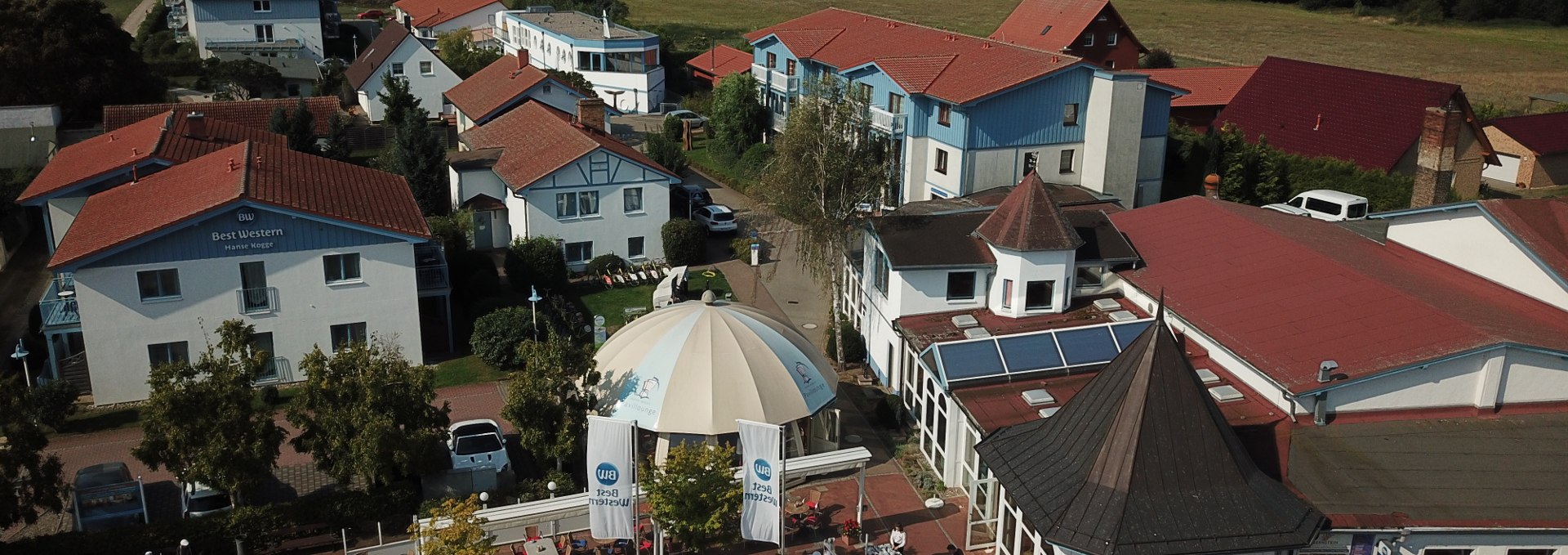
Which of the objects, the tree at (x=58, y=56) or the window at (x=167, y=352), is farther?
the tree at (x=58, y=56)

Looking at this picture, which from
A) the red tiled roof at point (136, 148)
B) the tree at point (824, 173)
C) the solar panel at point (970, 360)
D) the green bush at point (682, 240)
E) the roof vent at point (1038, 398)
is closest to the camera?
the roof vent at point (1038, 398)

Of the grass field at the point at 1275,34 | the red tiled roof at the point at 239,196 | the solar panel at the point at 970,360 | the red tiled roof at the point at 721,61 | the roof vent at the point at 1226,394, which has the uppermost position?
the grass field at the point at 1275,34

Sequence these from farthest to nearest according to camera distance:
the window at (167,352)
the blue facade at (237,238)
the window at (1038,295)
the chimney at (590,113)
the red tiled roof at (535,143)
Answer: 1. the chimney at (590,113)
2. the red tiled roof at (535,143)
3. the window at (167,352)
4. the blue facade at (237,238)
5. the window at (1038,295)

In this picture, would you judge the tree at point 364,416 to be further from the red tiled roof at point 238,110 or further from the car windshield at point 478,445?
the red tiled roof at point 238,110

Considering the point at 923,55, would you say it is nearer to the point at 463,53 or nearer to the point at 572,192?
the point at 572,192

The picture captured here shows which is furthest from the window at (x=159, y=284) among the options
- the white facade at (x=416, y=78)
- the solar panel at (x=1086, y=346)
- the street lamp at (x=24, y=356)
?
the white facade at (x=416, y=78)

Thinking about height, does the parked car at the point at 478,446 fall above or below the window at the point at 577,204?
below

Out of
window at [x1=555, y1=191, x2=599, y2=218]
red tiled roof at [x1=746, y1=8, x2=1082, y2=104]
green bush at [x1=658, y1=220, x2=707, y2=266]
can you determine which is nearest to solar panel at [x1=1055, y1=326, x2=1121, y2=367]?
red tiled roof at [x1=746, y1=8, x2=1082, y2=104]

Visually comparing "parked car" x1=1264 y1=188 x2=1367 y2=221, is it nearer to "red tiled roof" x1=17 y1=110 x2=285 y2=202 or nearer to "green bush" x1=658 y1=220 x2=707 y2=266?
"green bush" x1=658 y1=220 x2=707 y2=266
